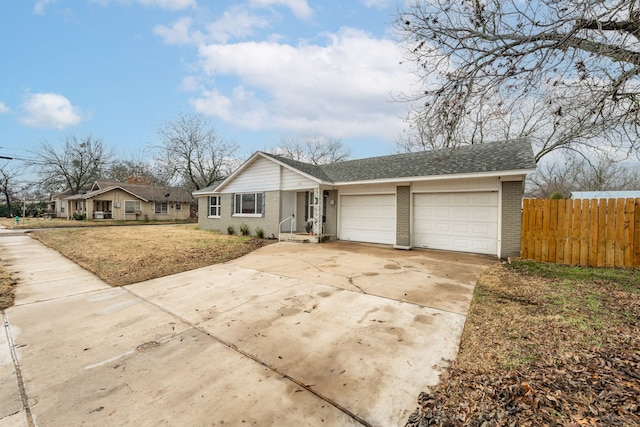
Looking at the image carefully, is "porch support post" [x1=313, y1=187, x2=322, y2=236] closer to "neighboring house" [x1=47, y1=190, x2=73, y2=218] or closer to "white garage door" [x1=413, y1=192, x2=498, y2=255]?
"white garage door" [x1=413, y1=192, x2=498, y2=255]

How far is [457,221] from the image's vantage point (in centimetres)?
1027

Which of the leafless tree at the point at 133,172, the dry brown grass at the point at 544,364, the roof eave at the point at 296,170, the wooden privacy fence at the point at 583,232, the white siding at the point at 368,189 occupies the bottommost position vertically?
the dry brown grass at the point at 544,364

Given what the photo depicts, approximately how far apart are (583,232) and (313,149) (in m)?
31.7

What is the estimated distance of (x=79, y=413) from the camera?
2.43m

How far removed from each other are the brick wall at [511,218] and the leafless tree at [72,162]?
156 feet

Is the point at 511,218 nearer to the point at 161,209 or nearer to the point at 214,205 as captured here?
the point at 214,205

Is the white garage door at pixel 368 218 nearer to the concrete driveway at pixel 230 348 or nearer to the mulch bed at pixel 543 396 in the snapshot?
the concrete driveway at pixel 230 348

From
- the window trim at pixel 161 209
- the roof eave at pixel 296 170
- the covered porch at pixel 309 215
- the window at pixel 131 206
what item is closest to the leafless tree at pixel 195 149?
the window trim at pixel 161 209

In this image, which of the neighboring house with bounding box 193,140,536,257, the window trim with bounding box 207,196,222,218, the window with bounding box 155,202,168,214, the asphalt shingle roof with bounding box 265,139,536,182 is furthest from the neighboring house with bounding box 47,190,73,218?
the asphalt shingle roof with bounding box 265,139,536,182

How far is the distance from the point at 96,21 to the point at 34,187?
1741 inches

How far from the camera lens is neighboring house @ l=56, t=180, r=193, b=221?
29.1 m

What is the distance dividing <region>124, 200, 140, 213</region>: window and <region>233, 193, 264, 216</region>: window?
825 inches

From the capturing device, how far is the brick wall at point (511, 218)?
875cm

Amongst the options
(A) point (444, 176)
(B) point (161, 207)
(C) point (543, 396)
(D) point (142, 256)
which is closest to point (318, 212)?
(A) point (444, 176)
